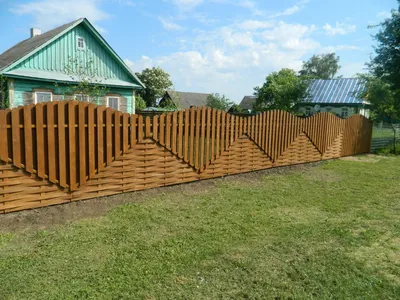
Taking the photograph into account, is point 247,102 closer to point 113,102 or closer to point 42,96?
point 113,102

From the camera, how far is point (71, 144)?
489 centimetres

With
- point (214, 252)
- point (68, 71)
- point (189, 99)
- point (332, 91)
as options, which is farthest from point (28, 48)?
point (189, 99)

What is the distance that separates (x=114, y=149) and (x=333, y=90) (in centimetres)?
3276

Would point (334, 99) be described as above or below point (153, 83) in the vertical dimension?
below

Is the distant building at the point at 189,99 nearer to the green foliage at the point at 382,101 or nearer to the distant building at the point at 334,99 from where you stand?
the distant building at the point at 334,99

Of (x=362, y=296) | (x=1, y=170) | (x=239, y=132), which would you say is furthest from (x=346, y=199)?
(x=1, y=170)

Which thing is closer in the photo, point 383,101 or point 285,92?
point 383,101

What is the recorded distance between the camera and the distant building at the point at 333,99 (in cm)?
3120

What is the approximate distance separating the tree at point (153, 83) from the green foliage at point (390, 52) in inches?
1312

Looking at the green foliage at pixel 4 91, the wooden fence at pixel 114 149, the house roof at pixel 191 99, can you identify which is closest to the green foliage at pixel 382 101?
the wooden fence at pixel 114 149

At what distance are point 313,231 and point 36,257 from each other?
12.1 ft

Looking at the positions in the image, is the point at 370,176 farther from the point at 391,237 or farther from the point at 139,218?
the point at 139,218

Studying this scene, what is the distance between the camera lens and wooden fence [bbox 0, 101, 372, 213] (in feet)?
14.5

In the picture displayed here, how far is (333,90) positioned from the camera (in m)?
32.9
